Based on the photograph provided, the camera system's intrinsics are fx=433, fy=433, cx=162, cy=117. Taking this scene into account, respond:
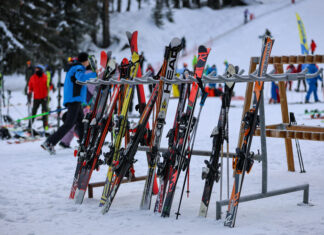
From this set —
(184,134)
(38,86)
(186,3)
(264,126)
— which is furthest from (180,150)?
(186,3)

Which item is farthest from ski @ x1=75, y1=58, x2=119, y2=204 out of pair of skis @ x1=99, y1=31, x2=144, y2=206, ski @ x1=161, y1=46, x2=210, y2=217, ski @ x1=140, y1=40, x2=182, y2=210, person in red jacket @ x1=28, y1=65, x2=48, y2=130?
person in red jacket @ x1=28, y1=65, x2=48, y2=130

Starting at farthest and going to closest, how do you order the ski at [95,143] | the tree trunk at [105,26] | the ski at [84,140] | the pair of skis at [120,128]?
the tree trunk at [105,26] → the ski at [84,140] → the ski at [95,143] → the pair of skis at [120,128]

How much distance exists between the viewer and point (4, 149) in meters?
8.23

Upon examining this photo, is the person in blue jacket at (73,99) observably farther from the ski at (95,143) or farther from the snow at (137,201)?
the ski at (95,143)

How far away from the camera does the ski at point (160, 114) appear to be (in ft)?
12.6

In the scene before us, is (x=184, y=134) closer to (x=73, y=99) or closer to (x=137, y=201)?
(x=137, y=201)

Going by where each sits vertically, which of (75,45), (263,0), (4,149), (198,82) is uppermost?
(263,0)

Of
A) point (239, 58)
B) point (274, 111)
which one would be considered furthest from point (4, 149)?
point (239, 58)

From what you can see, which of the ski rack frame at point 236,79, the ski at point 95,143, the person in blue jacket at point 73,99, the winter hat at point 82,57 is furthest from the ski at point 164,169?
the winter hat at point 82,57

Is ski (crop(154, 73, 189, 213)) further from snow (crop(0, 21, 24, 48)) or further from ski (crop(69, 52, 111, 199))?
snow (crop(0, 21, 24, 48))

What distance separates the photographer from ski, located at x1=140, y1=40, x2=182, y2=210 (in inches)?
152

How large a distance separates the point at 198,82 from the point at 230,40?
37.1 m

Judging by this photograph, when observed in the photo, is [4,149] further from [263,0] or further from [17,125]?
[263,0]

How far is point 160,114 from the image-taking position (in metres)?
3.90
